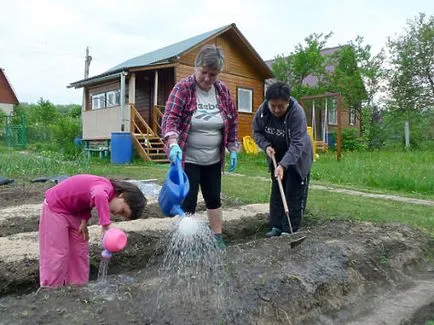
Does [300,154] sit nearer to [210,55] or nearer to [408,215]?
[210,55]

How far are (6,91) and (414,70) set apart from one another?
113 ft

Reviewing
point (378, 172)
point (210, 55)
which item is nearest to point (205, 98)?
point (210, 55)

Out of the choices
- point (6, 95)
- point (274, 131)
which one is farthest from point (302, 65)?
point (6, 95)

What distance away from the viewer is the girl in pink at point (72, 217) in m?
2.80

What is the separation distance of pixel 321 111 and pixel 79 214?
20.6 metres

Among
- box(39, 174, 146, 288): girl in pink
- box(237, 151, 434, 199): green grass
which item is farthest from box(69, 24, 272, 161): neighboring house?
box(39, 174, 146, 288): girl in pink

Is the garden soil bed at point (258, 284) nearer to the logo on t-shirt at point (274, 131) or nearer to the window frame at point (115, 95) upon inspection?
the logo on t-shirt at point (274, 131)

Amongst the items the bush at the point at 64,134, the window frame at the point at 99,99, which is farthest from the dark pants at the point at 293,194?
the bush at the point at 64,134

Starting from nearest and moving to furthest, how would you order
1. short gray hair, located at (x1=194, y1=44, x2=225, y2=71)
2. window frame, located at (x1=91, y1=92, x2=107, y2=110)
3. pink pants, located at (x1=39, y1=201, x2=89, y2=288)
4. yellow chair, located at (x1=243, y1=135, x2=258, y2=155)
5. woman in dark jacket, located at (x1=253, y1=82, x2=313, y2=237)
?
pink pants, located at (x1=39, y1=201, x2=89, y2=288), short gray hair, located at (x1=194, y1=44, x2=225, y2=71), woman in dark jacket, located at (x1=253, y1=82, x2=313, y2=237), yellow chair, located at (x1=243, y1=135, x2=258, y2=155), window frame, located at (x1=91, y1=92, x2=107, y2=110)

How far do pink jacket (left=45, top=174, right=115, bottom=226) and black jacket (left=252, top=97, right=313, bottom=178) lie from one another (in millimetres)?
1746

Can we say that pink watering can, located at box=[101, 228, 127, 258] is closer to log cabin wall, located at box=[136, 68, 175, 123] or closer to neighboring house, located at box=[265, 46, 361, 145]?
log cabin wall, located at box=[136, 68, 175, 123]

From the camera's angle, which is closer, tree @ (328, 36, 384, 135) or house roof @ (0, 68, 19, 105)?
tree @ (328, 36, 384, 135)

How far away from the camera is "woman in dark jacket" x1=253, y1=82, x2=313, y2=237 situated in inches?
159

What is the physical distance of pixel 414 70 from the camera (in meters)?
22.2
